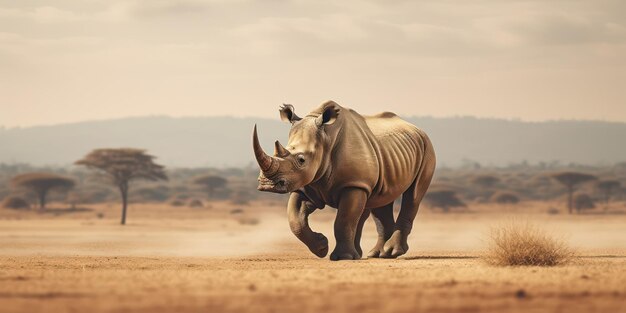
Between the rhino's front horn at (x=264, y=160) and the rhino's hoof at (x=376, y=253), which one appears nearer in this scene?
the rhino's front horn at (x=264, y=160)

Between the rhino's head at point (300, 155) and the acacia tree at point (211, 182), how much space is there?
58319mm

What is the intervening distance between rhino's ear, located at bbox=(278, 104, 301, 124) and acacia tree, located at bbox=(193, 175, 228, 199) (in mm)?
57710

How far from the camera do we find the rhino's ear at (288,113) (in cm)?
1686

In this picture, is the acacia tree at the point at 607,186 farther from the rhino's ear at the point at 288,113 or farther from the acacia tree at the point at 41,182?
the rhino's ear at the point at 288,113

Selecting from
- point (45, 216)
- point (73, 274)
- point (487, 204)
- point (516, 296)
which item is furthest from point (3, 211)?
point (516, 296)

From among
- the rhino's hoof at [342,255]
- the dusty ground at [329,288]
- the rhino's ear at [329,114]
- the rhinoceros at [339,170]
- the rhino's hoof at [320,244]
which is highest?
the rhino's ear at [329,114]

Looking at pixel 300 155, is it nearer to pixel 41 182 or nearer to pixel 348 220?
pixel 348 220

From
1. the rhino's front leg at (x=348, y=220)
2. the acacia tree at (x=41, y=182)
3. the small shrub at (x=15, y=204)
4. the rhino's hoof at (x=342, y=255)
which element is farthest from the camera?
the acacia tree at (x=41, y=182)

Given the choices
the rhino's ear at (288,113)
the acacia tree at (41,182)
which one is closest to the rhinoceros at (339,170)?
the rhino's ear at (288,113)

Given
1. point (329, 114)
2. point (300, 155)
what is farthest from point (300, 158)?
point (329, 114)

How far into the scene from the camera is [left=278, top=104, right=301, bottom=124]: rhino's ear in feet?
55.3

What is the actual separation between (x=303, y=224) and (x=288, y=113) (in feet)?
5.66

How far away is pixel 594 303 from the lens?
10.0 m

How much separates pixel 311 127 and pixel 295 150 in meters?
0.54
